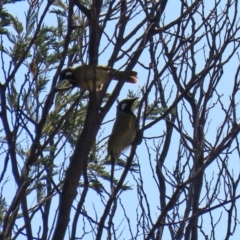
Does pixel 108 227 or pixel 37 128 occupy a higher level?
pixel 37 128

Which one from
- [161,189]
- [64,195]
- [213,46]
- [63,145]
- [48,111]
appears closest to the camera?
[64,195]

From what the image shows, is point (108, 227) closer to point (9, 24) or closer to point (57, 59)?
point (57, 59)

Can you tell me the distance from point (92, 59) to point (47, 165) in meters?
0.52

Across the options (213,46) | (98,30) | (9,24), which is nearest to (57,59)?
(9,24)

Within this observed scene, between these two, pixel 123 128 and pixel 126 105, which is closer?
pixel 126 105

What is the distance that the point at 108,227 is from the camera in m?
2.69

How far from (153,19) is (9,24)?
0.77m

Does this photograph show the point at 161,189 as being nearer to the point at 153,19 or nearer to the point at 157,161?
the point at 157,161

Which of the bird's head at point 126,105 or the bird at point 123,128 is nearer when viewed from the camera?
the bird's head at point 126,105

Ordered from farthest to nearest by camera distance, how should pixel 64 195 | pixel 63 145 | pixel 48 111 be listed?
pixel 48 111 < pixel 63 145 < pixel 64 195

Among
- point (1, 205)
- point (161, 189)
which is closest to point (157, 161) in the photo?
point (161, 189)

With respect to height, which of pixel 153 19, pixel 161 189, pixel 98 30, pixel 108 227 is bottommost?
pixel 108 227

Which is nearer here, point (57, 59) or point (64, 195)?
point (64, 195)

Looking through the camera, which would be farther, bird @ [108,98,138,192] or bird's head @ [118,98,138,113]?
bird @ [108,98,138,192]
